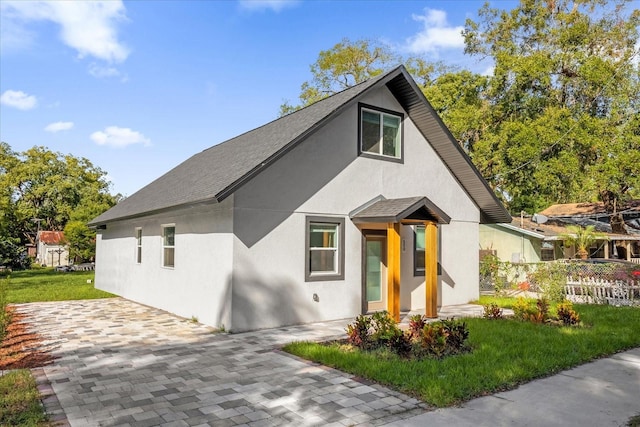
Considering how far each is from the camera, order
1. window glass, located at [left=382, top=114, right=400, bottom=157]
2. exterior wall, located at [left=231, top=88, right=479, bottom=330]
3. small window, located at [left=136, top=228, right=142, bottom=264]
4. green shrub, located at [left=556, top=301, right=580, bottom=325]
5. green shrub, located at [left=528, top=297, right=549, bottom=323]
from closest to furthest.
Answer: exterior wall, located at [left=231, top=88, right=479, bottom=330] → green shrub, located at [left=556, top=301, right=580, bottom=325] → green shrub, located at [left=528, top=297, right=549, bottom=323] → window glass, located at [left=382, top=114, right=400, bottom=157] → small window, located at [left=136, top=228, right=142, bottom=264]

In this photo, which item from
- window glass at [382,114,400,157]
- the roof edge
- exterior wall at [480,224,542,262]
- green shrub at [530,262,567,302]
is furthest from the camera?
exterior wall at [480,224,542,262]

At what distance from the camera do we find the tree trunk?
1062 inches

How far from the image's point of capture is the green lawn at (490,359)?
18.3 feet

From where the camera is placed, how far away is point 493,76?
990 inches

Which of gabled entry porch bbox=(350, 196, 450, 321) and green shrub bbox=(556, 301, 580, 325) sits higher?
gabled entry porch bbox=(350, 196, 450, 321)

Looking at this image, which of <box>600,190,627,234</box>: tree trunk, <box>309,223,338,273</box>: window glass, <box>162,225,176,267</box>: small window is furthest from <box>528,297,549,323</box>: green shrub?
<box>600,190,627,234</box>: tree trunk

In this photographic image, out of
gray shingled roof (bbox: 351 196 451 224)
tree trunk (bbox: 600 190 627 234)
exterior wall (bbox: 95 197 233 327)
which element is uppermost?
tree trunk (bbox: 600 190 627 234)

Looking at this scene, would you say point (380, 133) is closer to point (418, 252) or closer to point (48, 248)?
point (418, 252)

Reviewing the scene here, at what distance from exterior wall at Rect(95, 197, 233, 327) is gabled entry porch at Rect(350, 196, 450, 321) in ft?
11.4

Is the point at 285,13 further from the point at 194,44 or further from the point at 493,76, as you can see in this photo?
the point at 493,76

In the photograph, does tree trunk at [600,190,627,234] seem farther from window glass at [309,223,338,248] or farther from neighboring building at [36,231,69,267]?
neighboring building at [36,231,69,267]

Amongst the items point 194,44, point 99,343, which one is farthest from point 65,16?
point 99,343

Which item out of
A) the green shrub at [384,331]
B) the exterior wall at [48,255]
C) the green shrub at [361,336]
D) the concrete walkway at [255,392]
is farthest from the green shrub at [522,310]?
the exterior wall at [48,255]

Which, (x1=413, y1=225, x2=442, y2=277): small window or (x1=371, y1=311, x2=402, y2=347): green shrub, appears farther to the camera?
(x1=413, y1=225, x2=442, y2=277): small window
